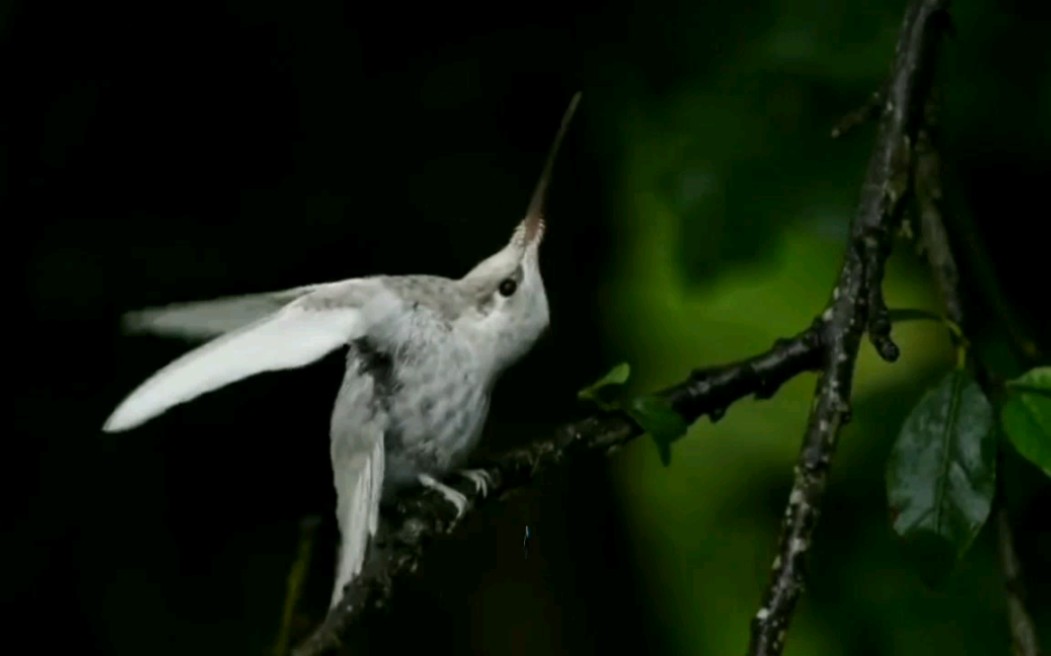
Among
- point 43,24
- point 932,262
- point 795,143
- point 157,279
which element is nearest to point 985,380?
point 932,262

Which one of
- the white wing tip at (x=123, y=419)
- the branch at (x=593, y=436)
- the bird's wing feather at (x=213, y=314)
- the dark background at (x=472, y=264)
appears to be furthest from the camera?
the dark background at (x=472, y=264)

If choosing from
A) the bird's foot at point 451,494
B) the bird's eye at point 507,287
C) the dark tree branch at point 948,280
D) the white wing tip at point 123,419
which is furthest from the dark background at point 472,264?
the white wing tip at point 123,419

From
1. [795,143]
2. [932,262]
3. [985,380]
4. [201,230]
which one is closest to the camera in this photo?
[985,380]

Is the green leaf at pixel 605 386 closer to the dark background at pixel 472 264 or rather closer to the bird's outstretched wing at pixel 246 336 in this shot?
the bird's outstretched wing at pixel 246 336

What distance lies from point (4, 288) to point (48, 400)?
0.11 metres

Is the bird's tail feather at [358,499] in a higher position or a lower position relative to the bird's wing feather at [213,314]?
lower

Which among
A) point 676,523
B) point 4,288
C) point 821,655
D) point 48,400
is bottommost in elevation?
point 821,655

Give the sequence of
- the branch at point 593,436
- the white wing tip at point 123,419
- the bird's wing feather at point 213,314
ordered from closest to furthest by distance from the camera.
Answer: the white wing tip at point 123,419, the branch at point 593,436, the bird's wing feather at point 213,314

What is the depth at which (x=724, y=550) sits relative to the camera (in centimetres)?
145

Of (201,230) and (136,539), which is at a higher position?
(201,230)

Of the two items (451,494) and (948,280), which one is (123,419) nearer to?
(451,494)

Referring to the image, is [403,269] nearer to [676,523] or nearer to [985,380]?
[676,523]

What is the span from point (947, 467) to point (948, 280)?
0.62ft

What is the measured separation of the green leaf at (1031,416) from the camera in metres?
0.74
